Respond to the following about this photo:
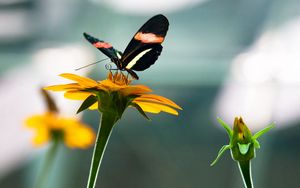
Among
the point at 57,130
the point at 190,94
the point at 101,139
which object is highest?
the point at 101,139

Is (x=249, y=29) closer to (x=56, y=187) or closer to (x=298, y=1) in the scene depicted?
(x=298, y=1)

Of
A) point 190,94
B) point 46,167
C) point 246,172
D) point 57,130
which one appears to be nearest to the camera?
point 246,172

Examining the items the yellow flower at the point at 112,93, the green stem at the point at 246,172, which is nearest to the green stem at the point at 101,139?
the yellow flower at the point at 112,93

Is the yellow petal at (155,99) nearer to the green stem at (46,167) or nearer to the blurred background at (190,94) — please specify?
the green stem at (46,167)

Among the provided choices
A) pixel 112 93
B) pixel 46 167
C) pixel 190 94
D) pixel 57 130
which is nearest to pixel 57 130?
pixel 57 130

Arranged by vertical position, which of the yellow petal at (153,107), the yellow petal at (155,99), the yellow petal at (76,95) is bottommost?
the yellow petal at (76,95)

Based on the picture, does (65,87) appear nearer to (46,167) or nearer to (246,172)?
(246,172)

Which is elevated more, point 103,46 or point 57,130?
point 103,46

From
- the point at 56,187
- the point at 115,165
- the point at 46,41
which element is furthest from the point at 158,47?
the point at 46,41
